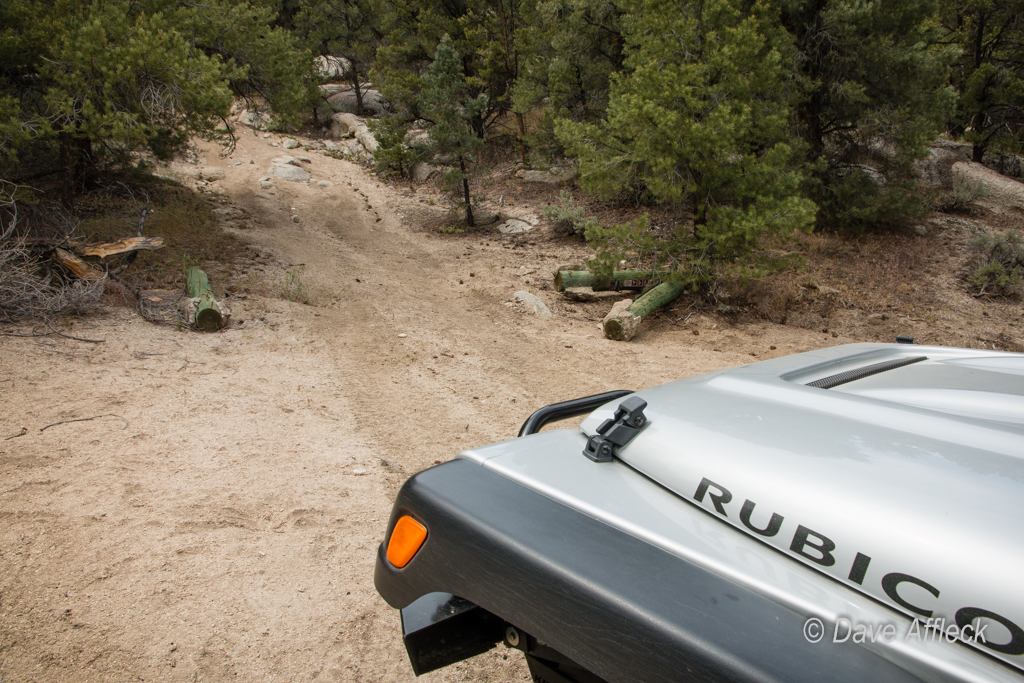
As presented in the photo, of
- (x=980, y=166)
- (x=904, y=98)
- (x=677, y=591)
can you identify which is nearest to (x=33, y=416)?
(x=677, y=591)

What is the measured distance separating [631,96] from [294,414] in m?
6.26

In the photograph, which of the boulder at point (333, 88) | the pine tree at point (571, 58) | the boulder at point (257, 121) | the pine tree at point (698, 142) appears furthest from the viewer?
the boulder at point (333, 88)

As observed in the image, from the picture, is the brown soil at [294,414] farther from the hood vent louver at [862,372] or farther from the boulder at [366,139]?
the boulder at [366,139]

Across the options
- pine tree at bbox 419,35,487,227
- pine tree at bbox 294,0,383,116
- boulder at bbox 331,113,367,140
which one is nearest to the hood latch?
pine tree at bbox 419,35,487,227

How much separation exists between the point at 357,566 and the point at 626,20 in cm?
1220

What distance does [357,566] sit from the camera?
8.95 ft

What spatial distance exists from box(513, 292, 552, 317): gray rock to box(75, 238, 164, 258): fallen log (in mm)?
5174

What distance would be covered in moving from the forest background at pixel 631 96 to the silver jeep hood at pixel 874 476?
668cm

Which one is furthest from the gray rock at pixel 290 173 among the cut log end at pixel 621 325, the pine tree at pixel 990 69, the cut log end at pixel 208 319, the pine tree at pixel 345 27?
the pine tree at pixel 990 69

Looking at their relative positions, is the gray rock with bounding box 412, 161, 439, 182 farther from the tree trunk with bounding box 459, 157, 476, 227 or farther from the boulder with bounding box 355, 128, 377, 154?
the tree trunk with bounding box 459, 157, 476, 227

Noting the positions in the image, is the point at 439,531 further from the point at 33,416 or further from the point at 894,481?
the point at 33,416

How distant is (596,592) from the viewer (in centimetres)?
98

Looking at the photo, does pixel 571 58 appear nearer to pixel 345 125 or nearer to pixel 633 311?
pixel 633 311

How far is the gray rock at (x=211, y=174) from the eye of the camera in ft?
48.2
